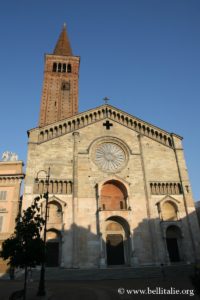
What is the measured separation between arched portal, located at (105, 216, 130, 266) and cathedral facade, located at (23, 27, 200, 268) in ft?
0.31

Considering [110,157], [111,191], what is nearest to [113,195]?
[111,191]

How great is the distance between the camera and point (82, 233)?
86.2 feet

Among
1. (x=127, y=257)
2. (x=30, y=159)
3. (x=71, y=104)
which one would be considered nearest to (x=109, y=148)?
(x=30, y=159)

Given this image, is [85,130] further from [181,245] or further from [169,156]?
[181,245]

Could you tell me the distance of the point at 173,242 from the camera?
2820 cm

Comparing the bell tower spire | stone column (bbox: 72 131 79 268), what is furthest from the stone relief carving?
the bell tower spire

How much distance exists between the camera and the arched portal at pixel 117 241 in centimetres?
2702

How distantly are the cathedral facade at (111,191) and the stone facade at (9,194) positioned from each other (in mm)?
2050

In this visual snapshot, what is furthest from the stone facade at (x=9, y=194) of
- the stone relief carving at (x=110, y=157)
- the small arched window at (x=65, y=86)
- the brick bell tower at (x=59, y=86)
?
the small arched window at (x=65, y=86)

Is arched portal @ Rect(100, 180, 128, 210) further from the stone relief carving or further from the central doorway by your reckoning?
the central doorway

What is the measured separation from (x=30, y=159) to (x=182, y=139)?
19334 mm

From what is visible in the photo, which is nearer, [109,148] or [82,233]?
[82,233]

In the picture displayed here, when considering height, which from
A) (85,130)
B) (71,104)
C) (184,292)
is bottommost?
(184,292)

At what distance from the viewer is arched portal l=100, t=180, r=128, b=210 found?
2944 centimetres
